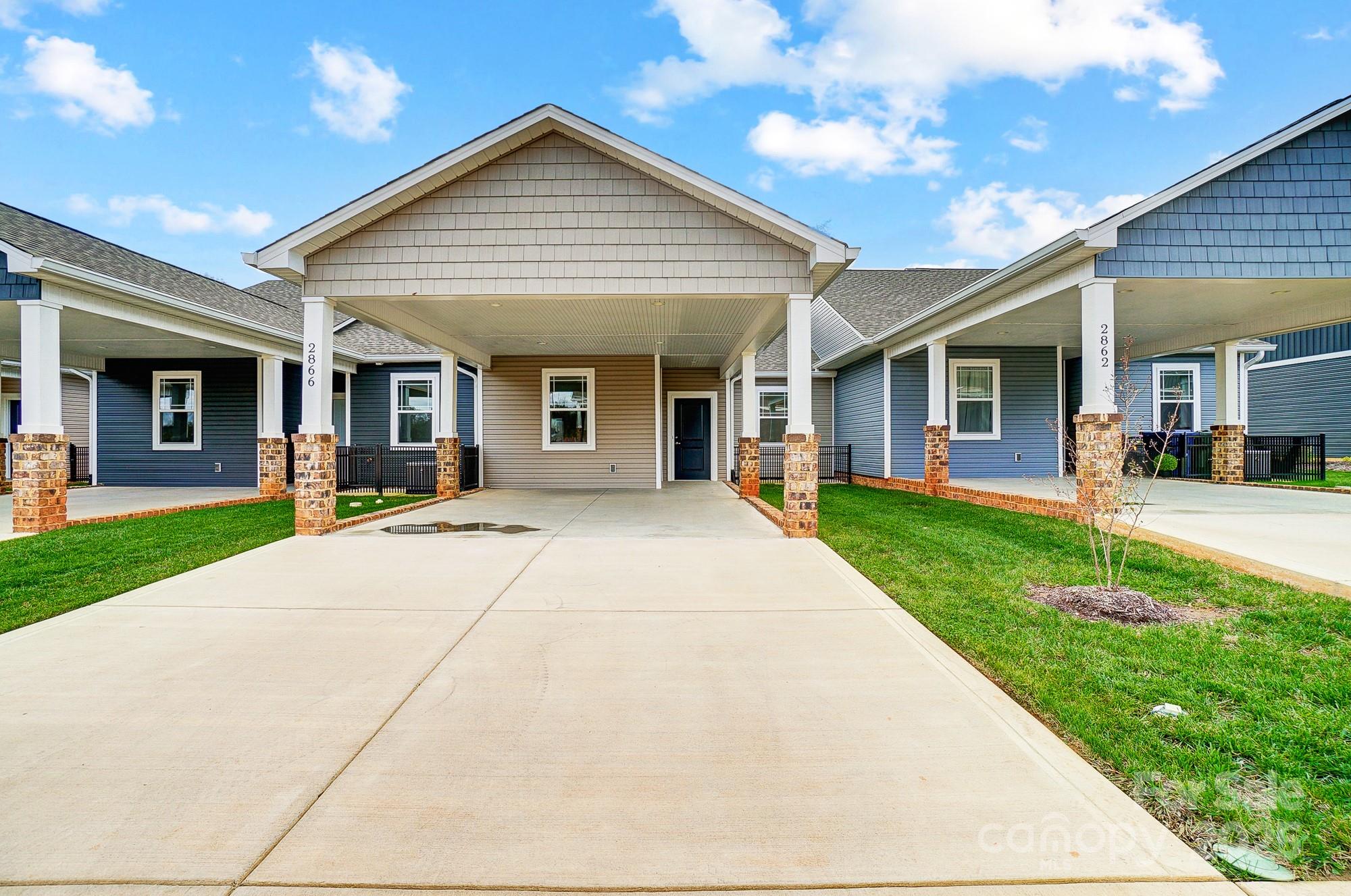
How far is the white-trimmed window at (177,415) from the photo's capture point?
1505cm

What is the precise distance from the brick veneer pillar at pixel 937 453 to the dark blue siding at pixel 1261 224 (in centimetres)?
487

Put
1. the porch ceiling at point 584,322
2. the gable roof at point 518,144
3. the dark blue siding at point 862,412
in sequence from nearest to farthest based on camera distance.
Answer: the gable roof at point 518,144 < the porch ceiling at point 584,322 < the dark blue siding at point 862,412

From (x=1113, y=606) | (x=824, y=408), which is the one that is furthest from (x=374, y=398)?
(x=1113, y=606)

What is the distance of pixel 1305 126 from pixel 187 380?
2032cm

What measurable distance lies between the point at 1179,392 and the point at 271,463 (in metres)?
21.0

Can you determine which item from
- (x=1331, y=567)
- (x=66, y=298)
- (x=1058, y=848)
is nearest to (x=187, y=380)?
(x=66, y=298)

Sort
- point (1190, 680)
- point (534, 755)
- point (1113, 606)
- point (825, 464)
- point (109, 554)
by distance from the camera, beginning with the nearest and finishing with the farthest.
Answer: point (534, 755) → point (1190, 680) → point (1113, 606) → point (109, 554) → point (825, 464)

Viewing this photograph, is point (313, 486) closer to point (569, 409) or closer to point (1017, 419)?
point (569, 409)

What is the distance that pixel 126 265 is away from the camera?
10297 millimetres

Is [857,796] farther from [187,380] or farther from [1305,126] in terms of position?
[187,380]

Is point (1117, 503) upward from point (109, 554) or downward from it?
upward

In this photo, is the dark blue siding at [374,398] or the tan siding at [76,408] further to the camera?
the tan siding at [76,408]

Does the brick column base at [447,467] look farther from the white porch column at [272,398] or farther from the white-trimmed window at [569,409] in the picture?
the white porch column at [272,398]

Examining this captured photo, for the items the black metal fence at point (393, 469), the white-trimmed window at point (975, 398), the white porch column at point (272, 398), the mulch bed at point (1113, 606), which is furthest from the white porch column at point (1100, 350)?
the white porch column at point (272, 398)
